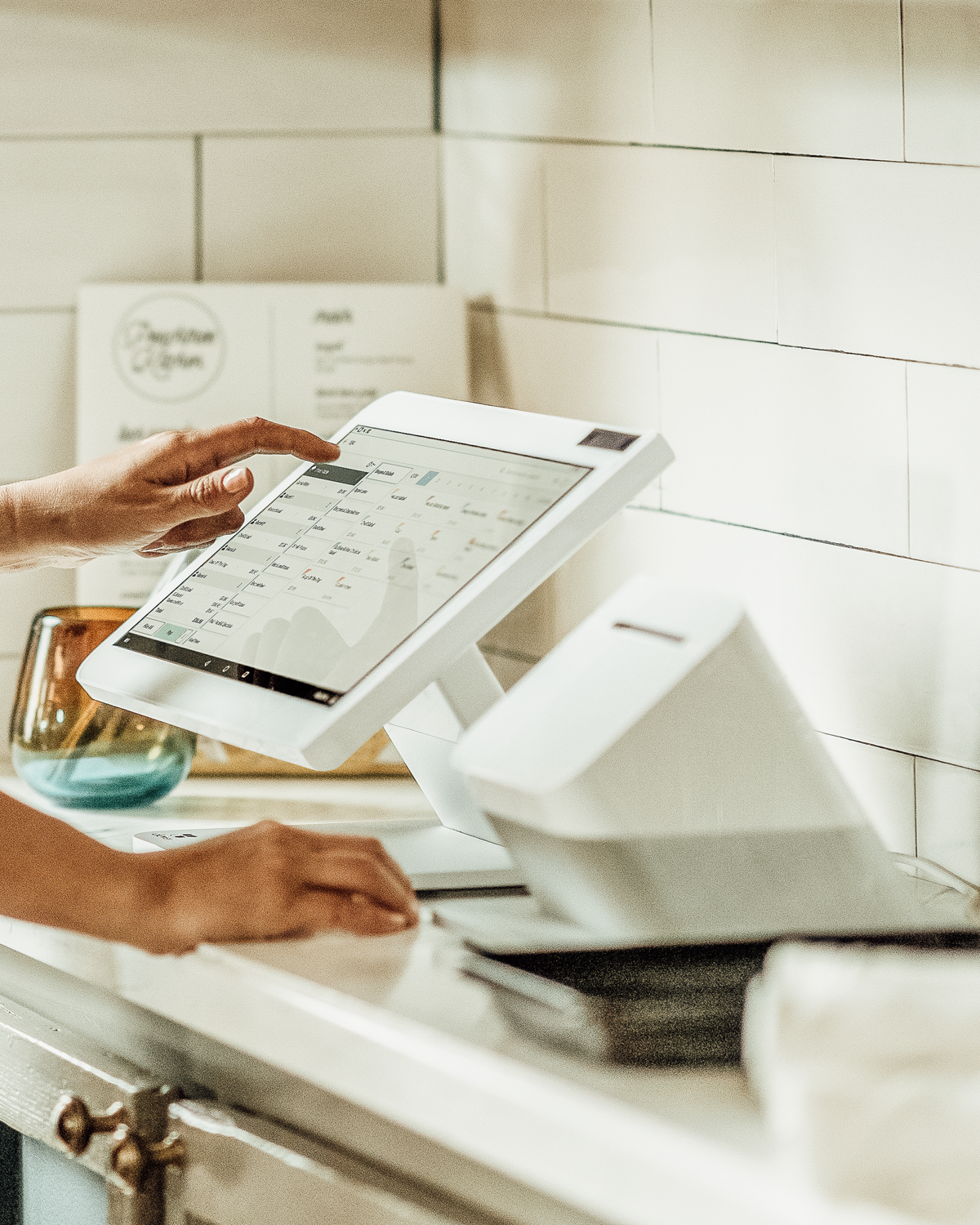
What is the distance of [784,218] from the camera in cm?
112

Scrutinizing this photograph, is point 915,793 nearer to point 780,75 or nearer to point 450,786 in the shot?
point 450,786

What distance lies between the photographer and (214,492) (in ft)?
3.29

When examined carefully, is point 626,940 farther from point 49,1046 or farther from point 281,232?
point 281,232

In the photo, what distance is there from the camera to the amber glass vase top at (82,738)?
1182mm

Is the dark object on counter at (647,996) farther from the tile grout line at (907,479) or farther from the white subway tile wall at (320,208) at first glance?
the white subway tile wall at (320,208)

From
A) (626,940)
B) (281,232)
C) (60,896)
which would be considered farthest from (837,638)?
→ (281,232)

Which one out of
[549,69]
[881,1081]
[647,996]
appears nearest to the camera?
[881,1081]

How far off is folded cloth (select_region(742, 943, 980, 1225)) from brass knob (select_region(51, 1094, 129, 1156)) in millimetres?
383

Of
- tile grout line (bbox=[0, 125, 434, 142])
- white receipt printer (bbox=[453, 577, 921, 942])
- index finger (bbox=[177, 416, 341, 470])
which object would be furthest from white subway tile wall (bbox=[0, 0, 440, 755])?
white receipt printer (bbox=[453, 577, 921, 942])

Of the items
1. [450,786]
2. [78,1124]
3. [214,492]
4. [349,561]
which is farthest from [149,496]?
[78,1124]

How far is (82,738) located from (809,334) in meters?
0.57

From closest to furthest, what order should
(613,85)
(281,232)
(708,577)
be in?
(708,577) → (613,85) → (281,232)

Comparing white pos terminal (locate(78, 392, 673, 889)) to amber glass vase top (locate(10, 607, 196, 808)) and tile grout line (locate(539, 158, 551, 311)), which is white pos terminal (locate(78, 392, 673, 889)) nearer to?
amber glass vase top (locate(10, 607, 196, 808))

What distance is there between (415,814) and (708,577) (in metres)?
0.27
